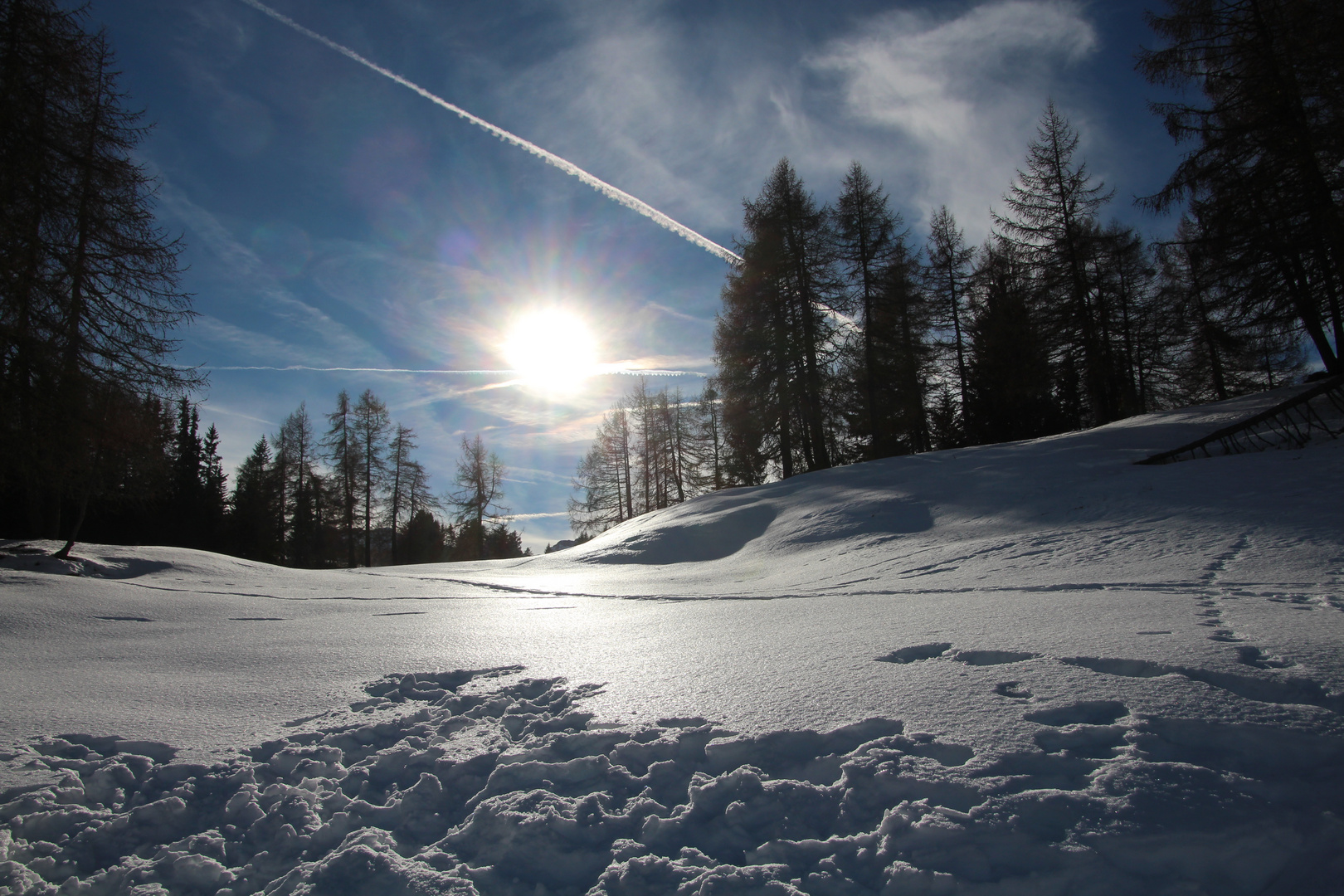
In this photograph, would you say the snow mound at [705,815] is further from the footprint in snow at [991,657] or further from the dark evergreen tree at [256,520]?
the dark evergreen tree at [256,520]

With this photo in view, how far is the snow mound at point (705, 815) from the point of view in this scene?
122 centimetres

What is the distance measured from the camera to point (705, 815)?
1523mm

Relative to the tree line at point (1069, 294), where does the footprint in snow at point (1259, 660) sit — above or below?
below

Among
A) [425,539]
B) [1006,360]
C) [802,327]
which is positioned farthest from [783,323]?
[425,539]

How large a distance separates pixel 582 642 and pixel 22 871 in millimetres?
2150

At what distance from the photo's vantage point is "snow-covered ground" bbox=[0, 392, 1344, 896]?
1.29 m

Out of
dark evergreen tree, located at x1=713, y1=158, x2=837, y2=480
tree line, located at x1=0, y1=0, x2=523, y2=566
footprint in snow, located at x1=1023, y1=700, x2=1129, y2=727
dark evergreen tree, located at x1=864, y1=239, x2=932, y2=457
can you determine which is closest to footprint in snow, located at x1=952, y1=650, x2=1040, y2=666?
footprint in snow, located at x1=1023, y1=700, x2=1129, y2=727

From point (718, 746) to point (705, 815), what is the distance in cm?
23

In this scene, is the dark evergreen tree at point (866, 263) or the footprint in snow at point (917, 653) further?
the dark evergreen tree at point (866, 263)

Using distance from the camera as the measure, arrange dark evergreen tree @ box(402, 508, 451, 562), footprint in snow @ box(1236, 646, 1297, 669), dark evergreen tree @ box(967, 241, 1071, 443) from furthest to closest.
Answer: dark evergreen tree @ box(402, 508, 451, 562)
dark evergreen tree @ box(967, 241, 1071, 443)
footprint in snow @ box(1236, 646, 1297, 669)

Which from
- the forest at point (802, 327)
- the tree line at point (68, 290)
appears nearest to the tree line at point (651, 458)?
the forest at point (802, 327)

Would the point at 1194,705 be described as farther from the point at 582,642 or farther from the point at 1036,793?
the point at 582,642

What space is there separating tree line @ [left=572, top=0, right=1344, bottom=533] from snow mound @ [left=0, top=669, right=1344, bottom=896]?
13978mm

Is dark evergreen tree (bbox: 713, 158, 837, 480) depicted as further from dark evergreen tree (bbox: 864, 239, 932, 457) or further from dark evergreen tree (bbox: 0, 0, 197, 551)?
dark evergreen tree (bbox: 0, 0, 197, 551)
